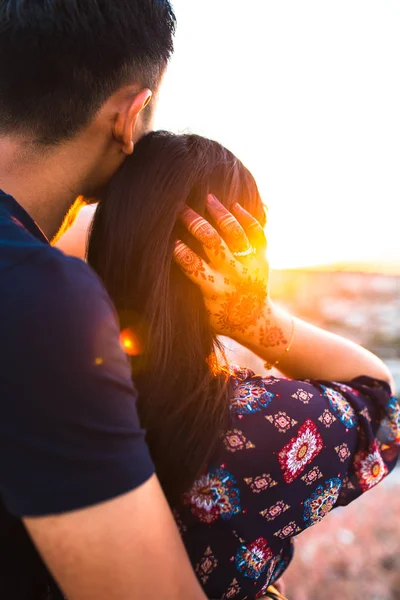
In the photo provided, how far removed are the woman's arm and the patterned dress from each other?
224 millimetres

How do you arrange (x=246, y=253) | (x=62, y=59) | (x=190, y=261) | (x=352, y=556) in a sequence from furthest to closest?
(x=352, y=556)
(x=246, y=253)
(x=190, y=261)
(x=62, y=59)

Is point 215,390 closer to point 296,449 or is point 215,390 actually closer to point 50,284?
point 296,449

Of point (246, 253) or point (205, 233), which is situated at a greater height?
point (205, 233)

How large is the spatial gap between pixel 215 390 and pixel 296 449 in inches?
9.9

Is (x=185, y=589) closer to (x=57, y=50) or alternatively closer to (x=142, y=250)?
(x=142, y=250)

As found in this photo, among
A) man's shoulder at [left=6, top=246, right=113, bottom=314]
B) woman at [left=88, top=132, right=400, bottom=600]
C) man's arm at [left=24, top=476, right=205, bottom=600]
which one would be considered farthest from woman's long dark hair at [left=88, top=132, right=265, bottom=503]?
man's shoulder at [left=6, top=246, right=113, bottom=314]

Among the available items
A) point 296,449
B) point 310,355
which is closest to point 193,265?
point 296,449

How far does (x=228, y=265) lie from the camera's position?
146 cm

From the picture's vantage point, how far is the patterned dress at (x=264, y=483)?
1229 mm

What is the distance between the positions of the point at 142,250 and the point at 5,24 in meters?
0.60

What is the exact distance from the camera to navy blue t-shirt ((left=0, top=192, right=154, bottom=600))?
76cm

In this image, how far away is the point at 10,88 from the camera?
1176 mm

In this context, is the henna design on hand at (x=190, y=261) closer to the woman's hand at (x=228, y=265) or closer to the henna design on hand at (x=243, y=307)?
the woman's hand at (x=228, y=265)

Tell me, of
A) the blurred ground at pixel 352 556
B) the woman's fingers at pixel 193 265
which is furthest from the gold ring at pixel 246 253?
the blurred ground at pixel 352 556
